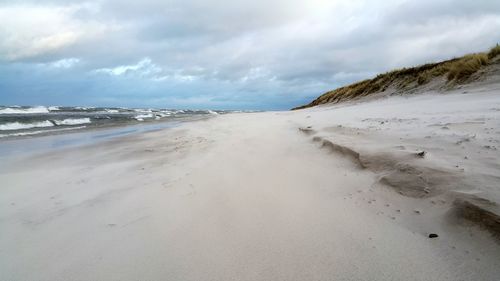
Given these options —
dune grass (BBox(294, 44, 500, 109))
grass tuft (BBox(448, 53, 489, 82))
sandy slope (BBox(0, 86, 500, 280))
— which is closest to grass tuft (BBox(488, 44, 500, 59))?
dune grass (BBox(294, 44, 500, 109))

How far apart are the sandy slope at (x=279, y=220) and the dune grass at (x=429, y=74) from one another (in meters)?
6.94

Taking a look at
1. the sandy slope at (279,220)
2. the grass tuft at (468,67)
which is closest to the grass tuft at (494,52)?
the grass tuft at (468,67)

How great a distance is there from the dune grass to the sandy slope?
694 centimetres

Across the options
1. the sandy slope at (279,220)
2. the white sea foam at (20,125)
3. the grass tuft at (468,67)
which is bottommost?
the sandy slope at (279,220)

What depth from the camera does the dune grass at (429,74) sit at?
32.1 feet

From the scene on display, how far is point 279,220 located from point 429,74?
41.9 ft

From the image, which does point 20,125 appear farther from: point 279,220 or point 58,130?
point 279,220

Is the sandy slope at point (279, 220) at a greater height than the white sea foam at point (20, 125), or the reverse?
the white sea foam at point (20, 125)

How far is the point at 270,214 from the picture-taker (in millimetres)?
2465

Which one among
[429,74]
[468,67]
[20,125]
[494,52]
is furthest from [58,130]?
[494,52]

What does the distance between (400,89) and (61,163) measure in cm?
1338

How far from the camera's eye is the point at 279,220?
92.0 inches

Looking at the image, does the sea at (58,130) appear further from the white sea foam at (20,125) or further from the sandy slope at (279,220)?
the sandy slope at (279,220)

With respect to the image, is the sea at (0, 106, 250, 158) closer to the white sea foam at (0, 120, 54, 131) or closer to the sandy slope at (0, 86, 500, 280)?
the white sea foam at (0, 120, 54, 131)
